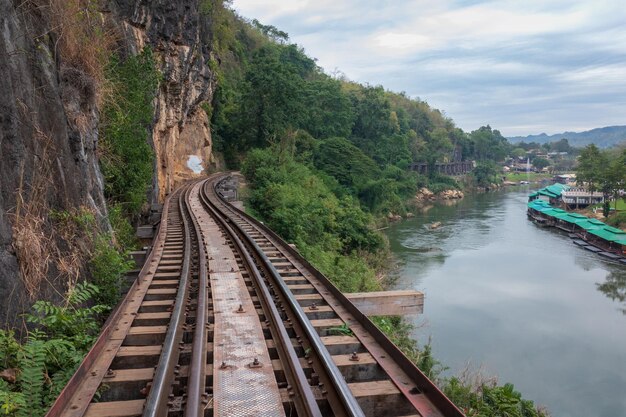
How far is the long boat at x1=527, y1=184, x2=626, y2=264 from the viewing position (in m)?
35.5

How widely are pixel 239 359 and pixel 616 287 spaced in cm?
2916

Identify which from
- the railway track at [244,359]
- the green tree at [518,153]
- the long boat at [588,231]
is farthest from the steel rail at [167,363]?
the green tree at [518,153]

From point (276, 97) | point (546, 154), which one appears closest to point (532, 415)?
point (276, 97)

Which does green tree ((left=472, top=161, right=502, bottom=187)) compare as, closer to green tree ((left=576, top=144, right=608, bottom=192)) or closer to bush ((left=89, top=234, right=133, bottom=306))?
green tree ((left=576, top=144, right=608, bottom=192))

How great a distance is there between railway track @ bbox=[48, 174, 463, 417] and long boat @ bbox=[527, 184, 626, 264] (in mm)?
34582

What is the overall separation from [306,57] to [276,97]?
44.6m

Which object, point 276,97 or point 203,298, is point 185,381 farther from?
point 276,97

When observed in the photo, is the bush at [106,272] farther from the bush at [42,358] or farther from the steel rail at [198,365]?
the steel rail at [198,365]

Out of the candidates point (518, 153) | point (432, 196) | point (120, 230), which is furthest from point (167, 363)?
point (518, 153)

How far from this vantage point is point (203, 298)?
6402 millimetres

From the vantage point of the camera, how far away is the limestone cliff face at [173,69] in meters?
19.9

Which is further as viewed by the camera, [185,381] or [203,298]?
[203,298]

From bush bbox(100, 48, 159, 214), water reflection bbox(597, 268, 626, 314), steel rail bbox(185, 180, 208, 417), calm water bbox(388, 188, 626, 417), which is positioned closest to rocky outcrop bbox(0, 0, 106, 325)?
steel rail bbox(185, 180, 208, 417)

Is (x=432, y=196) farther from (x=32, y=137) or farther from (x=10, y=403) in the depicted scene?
(x=10, y=403)
